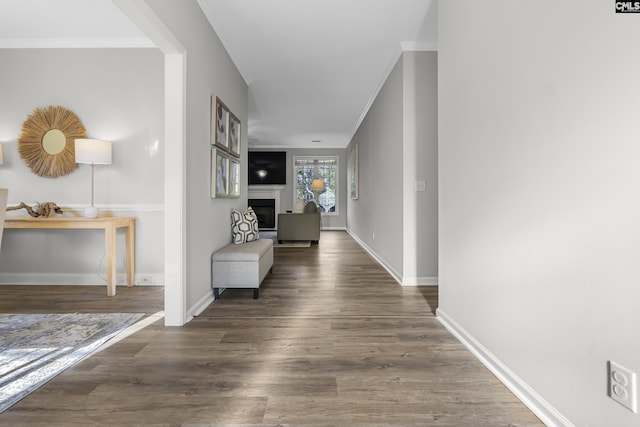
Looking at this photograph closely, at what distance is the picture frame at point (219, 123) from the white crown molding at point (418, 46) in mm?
2002

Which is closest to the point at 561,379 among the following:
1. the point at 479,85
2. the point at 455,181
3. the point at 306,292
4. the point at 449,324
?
the point at 449,324

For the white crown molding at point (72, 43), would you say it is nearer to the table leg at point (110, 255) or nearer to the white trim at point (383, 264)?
the table leg at point (110, 255)

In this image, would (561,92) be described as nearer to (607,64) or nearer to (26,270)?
(607,64)

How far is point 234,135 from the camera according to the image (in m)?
3.76

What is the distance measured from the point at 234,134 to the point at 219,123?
22.3 inches

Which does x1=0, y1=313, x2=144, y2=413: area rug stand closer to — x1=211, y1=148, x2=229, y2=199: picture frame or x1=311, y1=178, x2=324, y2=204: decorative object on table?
x1=211, y1=148, x2=229, y2=199: picture frame

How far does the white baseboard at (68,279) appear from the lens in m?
3.50

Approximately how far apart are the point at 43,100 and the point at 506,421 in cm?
473

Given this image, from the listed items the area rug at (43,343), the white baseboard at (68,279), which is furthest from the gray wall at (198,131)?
the white baseboard at (68,279)

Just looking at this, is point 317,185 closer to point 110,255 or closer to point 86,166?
point 86,166

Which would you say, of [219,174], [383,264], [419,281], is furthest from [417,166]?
[219,174]

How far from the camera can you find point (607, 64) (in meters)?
1.08

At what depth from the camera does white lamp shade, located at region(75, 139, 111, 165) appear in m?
3.22

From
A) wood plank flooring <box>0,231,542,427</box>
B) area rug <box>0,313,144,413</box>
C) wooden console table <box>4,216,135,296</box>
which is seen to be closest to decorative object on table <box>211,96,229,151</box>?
wooden console table <box>4,216,135,296</box>
